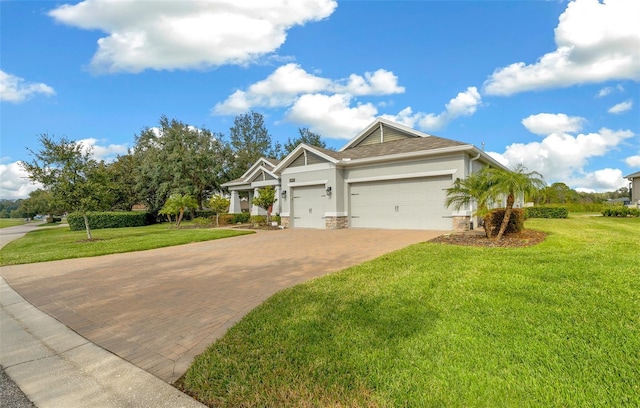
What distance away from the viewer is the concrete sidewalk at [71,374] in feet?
7.54

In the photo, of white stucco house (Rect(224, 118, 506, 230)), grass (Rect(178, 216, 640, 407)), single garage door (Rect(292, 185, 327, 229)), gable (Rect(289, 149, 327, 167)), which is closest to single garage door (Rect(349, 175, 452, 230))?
white stucco house (Rect(224, 118, 506, 230))

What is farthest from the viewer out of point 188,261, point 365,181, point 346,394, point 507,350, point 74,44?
point 365,181

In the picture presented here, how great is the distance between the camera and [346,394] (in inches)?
85.0

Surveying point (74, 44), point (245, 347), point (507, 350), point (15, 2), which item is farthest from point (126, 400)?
point (74, 44)

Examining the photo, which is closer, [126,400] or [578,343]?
[126,400]

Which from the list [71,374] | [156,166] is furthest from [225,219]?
[71,374]

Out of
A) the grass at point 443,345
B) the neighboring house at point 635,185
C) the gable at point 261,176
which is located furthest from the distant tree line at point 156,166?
the neighboring house at point 635,185

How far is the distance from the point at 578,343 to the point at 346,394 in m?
2.16

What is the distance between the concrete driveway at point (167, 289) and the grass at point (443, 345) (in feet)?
1.62

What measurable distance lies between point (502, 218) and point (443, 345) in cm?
766

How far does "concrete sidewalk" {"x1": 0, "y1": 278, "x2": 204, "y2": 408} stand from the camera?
7.54ft

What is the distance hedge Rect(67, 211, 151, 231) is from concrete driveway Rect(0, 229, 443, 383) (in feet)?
53.9

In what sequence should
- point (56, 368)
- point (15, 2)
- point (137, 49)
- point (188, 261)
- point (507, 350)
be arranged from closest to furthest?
1. point (507, 350)
2. point (56, 368)
3. point (15, 2)
4. point (188, 261)
5. point (137, 49)

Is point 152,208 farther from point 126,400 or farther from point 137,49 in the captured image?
point 126,400
